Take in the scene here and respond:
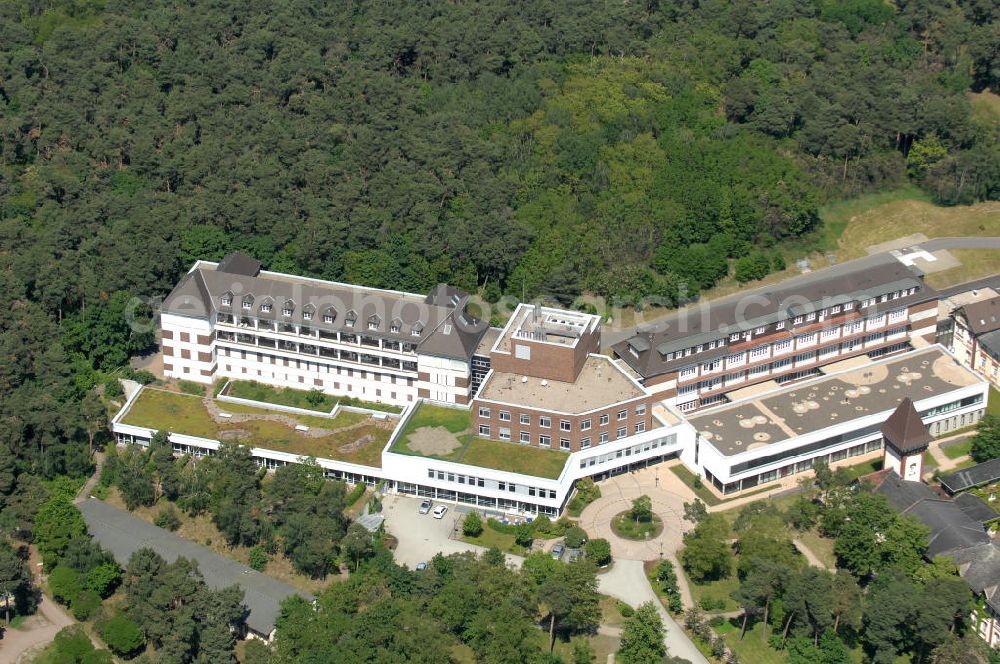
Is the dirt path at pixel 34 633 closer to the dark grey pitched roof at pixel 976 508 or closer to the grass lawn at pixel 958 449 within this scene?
the dark grey pitched roof at pixel 976 508

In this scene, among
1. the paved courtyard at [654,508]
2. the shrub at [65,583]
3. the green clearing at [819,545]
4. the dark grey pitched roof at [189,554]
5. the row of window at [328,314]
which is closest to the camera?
the dark grey pitched roof at [189,554]

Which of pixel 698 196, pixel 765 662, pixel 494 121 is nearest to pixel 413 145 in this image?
pixel 494 121

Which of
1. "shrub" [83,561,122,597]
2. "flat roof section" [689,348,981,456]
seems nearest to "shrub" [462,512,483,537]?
"flat roof section" [689,348,981,456]

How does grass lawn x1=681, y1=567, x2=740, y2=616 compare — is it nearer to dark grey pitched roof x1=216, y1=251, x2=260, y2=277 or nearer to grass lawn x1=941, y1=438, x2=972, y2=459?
grass lawn x1=941, y1=438, x2=972, y2=459

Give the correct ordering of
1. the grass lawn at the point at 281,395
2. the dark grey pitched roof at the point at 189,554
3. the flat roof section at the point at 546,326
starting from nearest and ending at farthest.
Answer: the dark grey pitched roof at the point at 189,554 → the flat roof section at the point at 546,326 → the grass lawn at the point at 281,395

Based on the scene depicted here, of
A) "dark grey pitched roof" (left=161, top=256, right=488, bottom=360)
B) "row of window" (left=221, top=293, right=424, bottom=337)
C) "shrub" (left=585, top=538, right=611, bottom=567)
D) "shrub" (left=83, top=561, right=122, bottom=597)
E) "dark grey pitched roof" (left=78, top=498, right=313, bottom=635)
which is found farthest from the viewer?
"row of window" (left=221, top=293, right=424, bottom=337)

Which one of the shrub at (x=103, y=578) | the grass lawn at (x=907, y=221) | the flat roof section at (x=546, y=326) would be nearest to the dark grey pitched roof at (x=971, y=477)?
the flat roof section at (x=546, y=326)
